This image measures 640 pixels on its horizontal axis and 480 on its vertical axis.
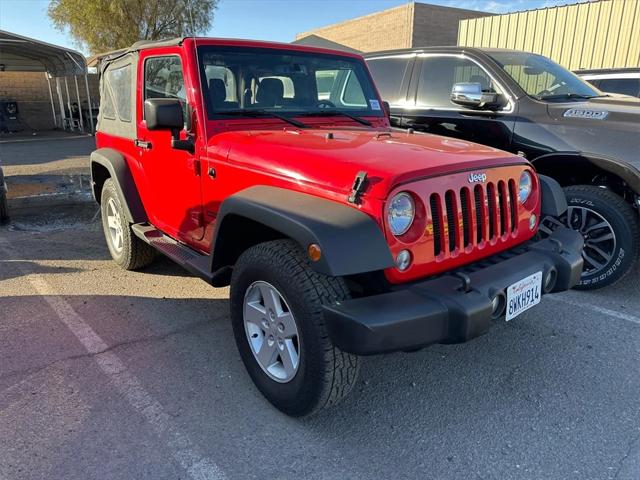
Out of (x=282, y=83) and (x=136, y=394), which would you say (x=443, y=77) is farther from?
(x=136, y=394)

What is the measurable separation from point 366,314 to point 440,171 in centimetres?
83

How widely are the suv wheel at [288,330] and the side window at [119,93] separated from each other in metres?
2.32

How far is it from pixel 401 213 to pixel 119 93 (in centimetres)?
326

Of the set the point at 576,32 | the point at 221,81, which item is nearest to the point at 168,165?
the point at 221,81

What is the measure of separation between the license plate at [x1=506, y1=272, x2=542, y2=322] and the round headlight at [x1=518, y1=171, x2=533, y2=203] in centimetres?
57

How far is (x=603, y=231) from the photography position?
404 centimetres

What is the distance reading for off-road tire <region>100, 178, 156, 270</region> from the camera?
4.41 meters

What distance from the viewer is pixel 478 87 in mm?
4391

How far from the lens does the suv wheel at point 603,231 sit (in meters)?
3.90

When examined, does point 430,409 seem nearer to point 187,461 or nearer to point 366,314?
point 366,314

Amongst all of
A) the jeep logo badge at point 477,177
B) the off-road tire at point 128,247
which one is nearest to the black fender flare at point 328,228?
the jeep logo badge at point 477,177

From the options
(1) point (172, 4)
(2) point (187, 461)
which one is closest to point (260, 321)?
(2) point (187, 461)

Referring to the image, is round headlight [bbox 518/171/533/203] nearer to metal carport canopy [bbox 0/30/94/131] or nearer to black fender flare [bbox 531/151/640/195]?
black fender flare [bbox 531/151/640/195]

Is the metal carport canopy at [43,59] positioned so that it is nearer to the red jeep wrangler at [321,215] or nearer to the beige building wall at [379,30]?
the red jeep wrangler at [321,215]
